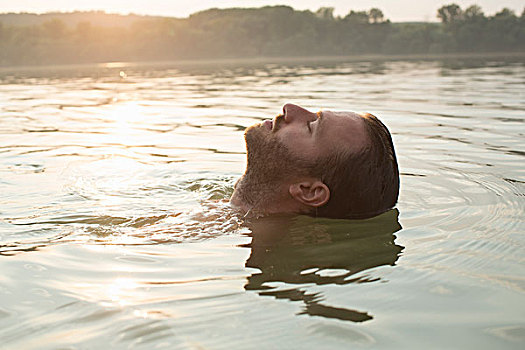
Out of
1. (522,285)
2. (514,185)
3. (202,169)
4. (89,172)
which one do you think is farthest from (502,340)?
(89,172)

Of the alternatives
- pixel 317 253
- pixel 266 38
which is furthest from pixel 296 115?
pixel 266 38

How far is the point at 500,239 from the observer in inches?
137

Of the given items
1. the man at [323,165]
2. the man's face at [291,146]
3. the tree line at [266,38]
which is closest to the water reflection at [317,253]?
the man at [323,165]

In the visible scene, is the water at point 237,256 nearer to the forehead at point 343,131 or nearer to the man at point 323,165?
the man at point 323,165

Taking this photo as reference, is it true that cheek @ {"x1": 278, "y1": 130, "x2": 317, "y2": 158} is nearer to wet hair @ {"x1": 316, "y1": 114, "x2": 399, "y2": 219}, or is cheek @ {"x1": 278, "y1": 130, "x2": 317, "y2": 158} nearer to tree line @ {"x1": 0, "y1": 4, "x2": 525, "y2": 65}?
wet hair @ {"x1": 316, "y1": 114, "x2": 399, "y2": 219}

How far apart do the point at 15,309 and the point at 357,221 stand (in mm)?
2184

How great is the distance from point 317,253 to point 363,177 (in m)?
0.70

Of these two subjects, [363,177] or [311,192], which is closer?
[363,177]

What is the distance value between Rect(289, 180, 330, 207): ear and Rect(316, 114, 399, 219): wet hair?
0.14 ft

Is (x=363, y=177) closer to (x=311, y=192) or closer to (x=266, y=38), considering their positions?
(x=311, y=192)

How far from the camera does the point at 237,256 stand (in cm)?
327

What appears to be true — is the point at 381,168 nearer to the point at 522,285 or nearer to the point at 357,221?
the point at 357,221

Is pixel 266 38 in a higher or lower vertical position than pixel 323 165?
higher

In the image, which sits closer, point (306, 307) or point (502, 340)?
point (502, 340)
